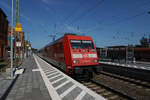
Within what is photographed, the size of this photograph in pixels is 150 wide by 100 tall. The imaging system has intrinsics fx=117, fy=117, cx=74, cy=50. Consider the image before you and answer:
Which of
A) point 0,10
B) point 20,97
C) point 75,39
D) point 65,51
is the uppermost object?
point 0,10

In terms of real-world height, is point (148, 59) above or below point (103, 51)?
below

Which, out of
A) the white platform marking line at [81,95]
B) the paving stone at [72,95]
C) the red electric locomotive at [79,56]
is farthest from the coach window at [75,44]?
the white platform marking line at [81,95]

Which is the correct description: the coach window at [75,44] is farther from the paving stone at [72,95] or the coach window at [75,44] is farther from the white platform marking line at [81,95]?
the white platform marking line at [81,95]

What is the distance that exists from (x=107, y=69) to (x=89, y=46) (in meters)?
5.99

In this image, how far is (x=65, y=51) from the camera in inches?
337

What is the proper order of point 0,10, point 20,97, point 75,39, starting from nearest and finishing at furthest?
1. point 20,97
2. point 75,39
3. point 0,10

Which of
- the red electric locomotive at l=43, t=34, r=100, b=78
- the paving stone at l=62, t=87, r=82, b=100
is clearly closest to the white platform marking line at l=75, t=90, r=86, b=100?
the paving stone at l=62, t=87, r=82, b=100

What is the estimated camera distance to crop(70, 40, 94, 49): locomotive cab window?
8.57 m

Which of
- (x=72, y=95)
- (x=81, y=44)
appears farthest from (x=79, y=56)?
(x=72, y=95)

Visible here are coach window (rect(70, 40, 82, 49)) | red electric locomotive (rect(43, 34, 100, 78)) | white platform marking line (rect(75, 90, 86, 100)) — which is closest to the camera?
white platform marking line (rect(75, 90, 86, 100))

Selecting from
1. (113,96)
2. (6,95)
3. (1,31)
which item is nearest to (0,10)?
(1,31)

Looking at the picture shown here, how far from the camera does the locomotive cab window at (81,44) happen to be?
857 cm

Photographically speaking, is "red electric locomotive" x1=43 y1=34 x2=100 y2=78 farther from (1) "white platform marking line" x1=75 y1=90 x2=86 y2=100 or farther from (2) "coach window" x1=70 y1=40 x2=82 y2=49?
Result: (1) "white platform marking line" x1=75 y1=90 x2=86 y2=100

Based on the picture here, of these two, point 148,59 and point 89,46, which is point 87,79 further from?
point 148,59
